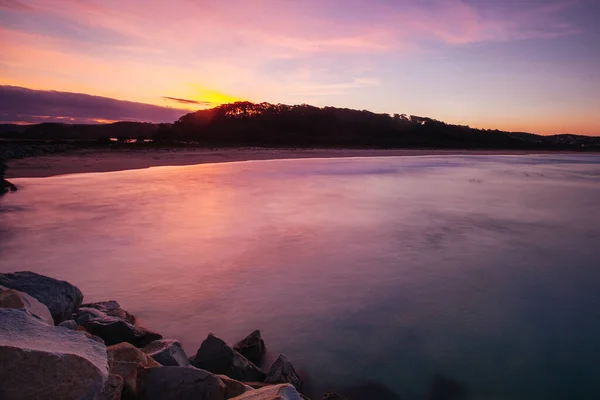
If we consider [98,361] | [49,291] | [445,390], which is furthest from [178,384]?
[445,390]

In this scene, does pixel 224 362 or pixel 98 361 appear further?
pixel 224 362

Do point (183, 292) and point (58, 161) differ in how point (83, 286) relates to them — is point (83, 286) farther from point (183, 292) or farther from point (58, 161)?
point (58, 161)

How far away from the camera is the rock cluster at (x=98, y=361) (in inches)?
74.7

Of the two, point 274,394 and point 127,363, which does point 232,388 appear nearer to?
point 274,394

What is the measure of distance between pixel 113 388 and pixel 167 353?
2.66 feet

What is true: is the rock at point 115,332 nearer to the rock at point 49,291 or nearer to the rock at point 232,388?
the rock at point 49,291

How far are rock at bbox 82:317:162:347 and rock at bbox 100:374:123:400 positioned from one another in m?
1.28

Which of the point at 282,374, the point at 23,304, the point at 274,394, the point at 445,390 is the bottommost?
the point at 445,390

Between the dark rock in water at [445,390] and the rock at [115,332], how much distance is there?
2.64 m

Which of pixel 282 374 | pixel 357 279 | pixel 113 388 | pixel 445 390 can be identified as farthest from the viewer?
pixel 357 279

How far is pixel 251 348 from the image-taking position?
3715 mm

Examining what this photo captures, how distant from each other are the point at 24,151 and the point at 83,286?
29578 millimetres

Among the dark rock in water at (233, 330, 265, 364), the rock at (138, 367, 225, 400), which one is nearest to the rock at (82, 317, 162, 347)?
the dark rock in water at (233, 330, 265, 364)

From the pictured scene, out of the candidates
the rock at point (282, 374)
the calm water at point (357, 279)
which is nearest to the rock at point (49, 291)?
the calm water at point (357, 279)
